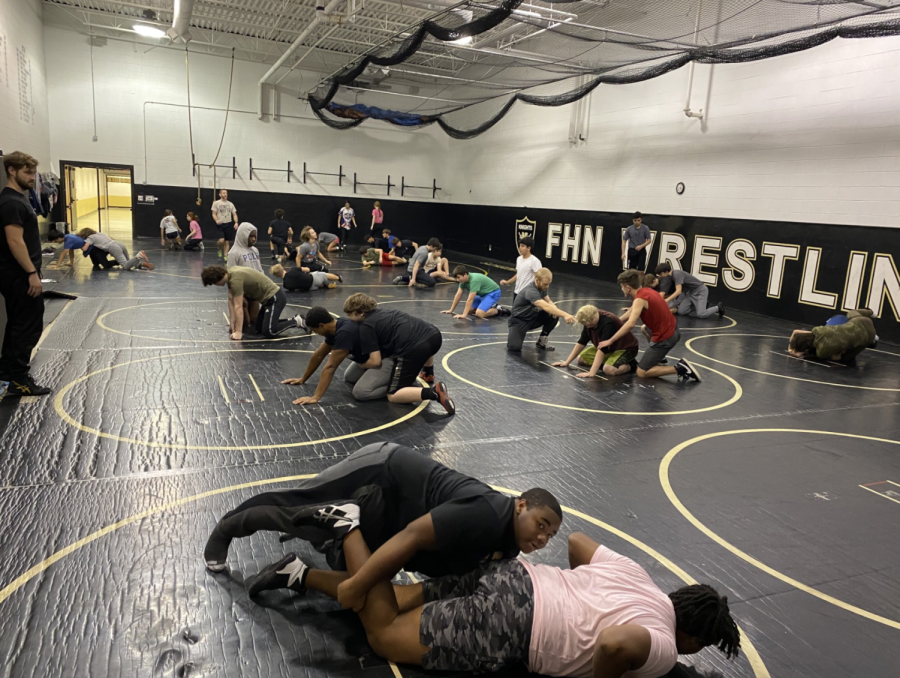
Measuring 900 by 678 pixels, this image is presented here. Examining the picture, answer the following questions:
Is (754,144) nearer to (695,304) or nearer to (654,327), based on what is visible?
(695,304)

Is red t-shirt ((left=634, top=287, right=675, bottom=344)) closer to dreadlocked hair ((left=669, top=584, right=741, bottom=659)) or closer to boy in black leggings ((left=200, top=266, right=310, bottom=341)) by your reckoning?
boy in black leggings ((left=200, top=266, right=310, bottom=341))

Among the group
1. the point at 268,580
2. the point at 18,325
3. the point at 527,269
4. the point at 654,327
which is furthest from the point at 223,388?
the point at 527,269

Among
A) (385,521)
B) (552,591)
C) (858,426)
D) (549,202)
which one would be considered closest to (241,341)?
(385,521)

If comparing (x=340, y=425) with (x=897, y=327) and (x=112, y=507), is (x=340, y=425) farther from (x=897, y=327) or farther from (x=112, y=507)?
(x=897, y=327)

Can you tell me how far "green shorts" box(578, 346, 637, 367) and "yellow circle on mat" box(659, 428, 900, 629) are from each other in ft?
6.15

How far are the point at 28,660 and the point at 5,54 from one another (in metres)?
14.3

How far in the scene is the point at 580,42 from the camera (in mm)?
15359

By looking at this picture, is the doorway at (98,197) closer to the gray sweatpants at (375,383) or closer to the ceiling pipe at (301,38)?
the ceiling pipe at (301,38)

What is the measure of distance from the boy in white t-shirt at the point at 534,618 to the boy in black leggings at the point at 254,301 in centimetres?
544

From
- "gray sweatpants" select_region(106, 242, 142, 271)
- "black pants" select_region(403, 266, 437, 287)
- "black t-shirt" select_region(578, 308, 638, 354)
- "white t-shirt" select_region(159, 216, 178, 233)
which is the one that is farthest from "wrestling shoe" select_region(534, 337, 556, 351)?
"white t-shirt" select_region(159, 216, 178, 233)

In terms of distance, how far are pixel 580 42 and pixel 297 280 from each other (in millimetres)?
9909

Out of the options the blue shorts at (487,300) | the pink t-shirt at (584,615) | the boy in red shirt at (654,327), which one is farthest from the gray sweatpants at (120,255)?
the pink t-shirt at (584,615)

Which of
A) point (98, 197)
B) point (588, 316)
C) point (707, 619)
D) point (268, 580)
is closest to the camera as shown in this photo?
point (707, 619)

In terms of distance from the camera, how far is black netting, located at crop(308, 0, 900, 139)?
8.49 m
